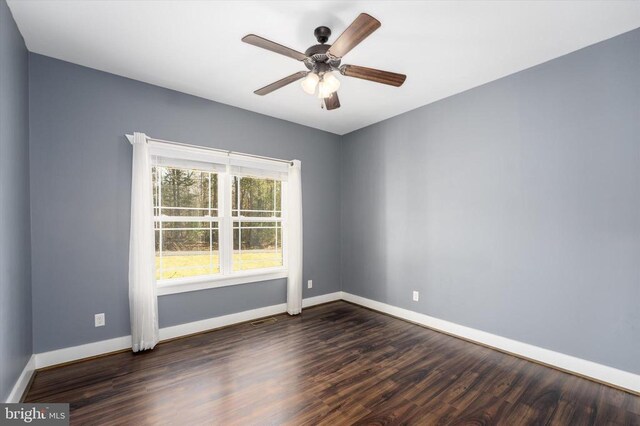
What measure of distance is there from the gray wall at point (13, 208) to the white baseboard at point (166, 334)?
205 millimetres

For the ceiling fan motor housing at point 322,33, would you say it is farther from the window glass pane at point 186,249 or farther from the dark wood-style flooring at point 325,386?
the dark wood-style flooring at point 325,386

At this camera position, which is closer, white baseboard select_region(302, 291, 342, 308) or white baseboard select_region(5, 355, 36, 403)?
white baseboard select_region(5, 355, 36, 403)

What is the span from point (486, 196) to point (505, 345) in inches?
60.2

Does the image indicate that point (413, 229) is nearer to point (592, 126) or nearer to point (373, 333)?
point (373, 333)

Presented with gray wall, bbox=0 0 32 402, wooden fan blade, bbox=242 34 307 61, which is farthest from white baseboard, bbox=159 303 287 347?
wooden fan blade, bbox=242 34 307 61

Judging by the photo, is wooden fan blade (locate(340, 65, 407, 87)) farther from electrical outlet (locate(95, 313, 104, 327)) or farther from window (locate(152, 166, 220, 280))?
electrical outlet (locate(95, 313, 104, 327))

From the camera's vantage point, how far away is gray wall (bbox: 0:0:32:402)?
1.80m

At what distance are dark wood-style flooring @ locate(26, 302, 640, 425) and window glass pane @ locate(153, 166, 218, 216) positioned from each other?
146 cm

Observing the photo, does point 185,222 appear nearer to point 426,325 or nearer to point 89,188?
point 89,188

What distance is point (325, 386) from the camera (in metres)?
2.26

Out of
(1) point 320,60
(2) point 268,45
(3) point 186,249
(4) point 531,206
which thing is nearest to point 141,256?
(3) point 186,249

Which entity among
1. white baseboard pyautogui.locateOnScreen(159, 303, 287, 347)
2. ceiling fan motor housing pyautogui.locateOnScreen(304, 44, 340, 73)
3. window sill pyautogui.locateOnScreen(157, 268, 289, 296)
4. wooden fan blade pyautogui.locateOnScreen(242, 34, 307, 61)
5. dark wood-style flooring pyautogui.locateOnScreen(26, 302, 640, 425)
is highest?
ceiling fan motor housing pyautogui.locateOnScreen(304, 44, 340, 73)

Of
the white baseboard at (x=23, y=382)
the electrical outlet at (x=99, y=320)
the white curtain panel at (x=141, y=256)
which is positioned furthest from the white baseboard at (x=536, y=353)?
the white baseboard at (x=23, y=382)

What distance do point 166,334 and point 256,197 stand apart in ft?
6.31
